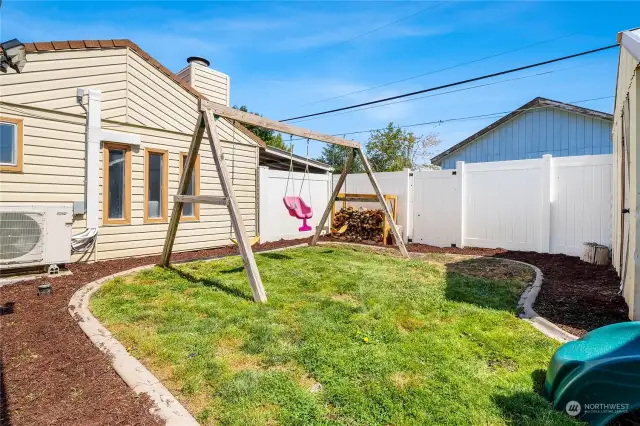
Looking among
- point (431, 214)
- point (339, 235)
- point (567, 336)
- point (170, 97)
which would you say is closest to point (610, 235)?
point (431, 214)

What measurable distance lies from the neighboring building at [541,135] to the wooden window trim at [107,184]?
41.5 ft

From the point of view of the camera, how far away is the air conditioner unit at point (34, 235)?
430 centimetres

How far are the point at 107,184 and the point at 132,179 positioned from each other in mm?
406

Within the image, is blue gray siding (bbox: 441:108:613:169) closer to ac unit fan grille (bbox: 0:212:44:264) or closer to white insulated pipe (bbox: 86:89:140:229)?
white insulated pipe (bbox: 86:89:140:229)

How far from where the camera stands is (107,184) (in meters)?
5.74

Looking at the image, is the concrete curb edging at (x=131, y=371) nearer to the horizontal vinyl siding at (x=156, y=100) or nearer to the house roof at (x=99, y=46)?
the house roof at (x=99, y=46)

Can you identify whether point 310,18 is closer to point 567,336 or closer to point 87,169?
point 87,169

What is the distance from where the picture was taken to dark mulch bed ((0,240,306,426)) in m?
1.78

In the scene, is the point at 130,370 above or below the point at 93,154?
below

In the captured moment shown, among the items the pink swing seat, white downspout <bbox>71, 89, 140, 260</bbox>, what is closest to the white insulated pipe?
white downspout <bbox>71, 89, 140, 260</bbox>

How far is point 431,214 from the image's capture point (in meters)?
8.16

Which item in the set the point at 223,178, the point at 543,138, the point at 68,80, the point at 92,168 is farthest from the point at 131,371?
the point at 543,138

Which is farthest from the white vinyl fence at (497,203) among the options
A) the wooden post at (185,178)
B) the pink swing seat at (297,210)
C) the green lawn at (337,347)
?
the wooden post at (185,178)

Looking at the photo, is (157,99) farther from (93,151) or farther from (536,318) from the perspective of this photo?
(536,318)
